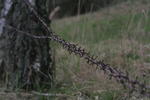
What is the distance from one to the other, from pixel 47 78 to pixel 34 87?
111mm

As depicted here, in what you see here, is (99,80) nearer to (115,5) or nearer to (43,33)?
(43,33)

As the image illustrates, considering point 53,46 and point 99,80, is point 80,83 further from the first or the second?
point 53,46

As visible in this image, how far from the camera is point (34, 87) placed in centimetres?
270

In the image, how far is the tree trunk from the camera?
2.63 metres

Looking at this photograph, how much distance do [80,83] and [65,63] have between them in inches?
12.8

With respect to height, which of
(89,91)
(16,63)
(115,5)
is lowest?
(89,91)

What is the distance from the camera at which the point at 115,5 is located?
9859 mm

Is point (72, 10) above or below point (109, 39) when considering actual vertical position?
above

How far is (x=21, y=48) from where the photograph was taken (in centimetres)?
265

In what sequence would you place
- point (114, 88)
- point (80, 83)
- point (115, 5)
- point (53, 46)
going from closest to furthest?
point (114, 88) → point (80, 83) → point (53, 46) → point (115, 5)

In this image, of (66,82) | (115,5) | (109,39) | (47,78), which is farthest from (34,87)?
(115,5)

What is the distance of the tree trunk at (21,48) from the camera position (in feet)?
8.63

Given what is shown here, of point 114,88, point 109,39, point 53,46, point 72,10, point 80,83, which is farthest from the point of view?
point 72,10

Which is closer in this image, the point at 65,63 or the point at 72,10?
the point at 65,63
